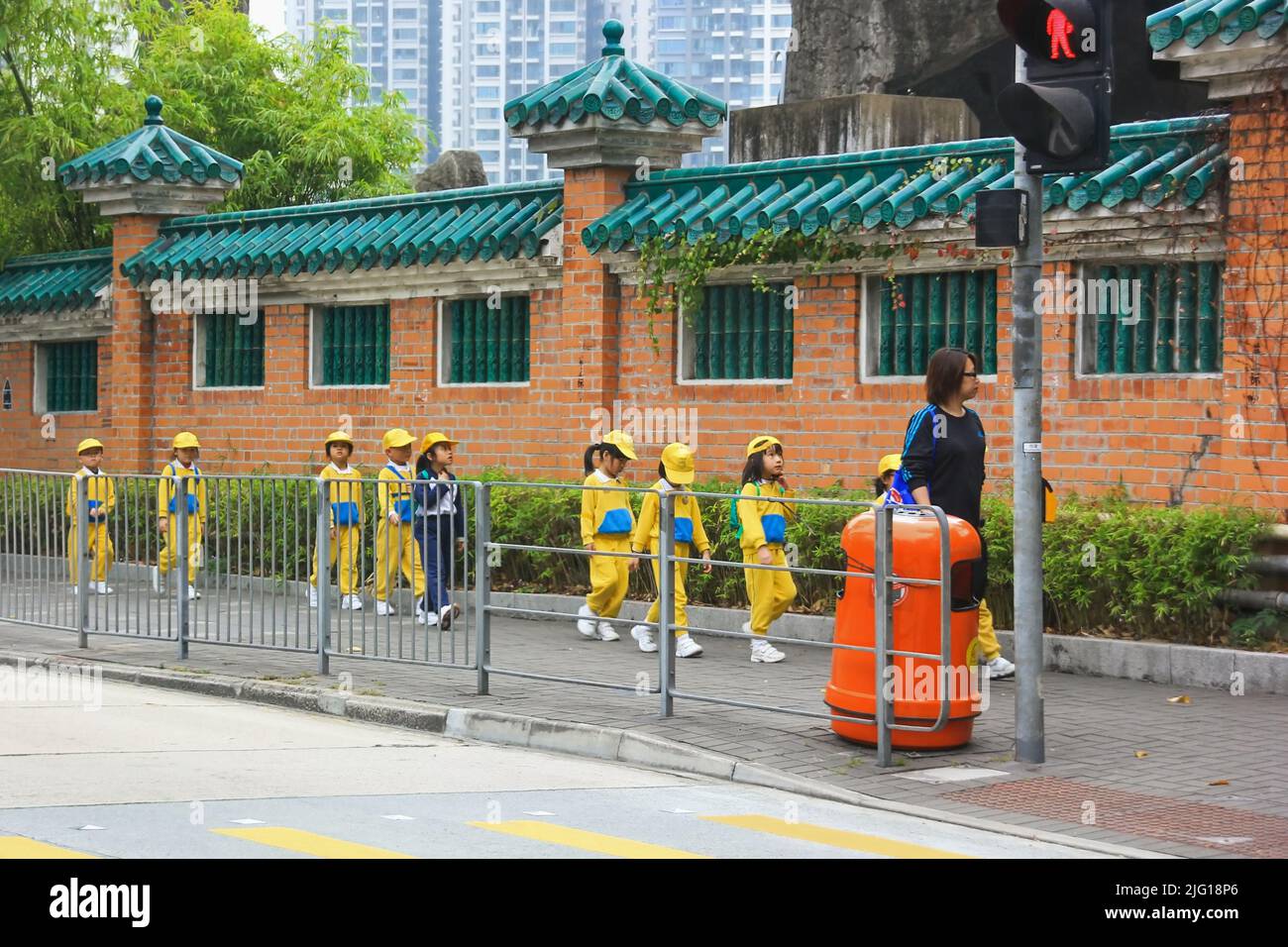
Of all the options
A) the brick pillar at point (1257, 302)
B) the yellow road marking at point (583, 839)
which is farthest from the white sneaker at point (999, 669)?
the yellow road marking at point (583, 839)

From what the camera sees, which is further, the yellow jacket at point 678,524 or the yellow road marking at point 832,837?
the yellow jacket at point 678,524

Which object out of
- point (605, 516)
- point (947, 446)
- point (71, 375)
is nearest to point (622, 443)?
point (605, 516)

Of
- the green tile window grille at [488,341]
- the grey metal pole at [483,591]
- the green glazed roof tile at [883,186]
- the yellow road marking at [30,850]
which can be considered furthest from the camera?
the green tile window grille at [488,341]

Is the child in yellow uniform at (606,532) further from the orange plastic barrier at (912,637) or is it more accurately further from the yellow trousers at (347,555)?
the orange plastic barrier at (912,637)

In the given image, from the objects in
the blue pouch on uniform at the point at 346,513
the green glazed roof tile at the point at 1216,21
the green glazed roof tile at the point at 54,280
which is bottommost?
the blue pouch on uniform at the point at 346,513

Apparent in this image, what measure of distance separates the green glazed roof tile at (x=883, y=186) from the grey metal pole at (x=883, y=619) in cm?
470

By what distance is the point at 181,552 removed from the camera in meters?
13.3

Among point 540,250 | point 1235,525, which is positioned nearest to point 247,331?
point 540,250

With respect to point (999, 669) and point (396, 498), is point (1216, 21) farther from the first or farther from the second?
point (396, 498)

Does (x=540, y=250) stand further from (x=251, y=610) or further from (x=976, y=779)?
(x=976, y=779)

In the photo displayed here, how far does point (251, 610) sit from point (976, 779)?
18.7ft

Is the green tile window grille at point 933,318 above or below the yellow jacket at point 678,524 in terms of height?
above

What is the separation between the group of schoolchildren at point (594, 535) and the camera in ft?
39.1

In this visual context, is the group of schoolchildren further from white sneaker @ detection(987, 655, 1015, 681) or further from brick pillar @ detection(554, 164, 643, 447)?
brick pillar @ detection(554, 164, 643, 447)
